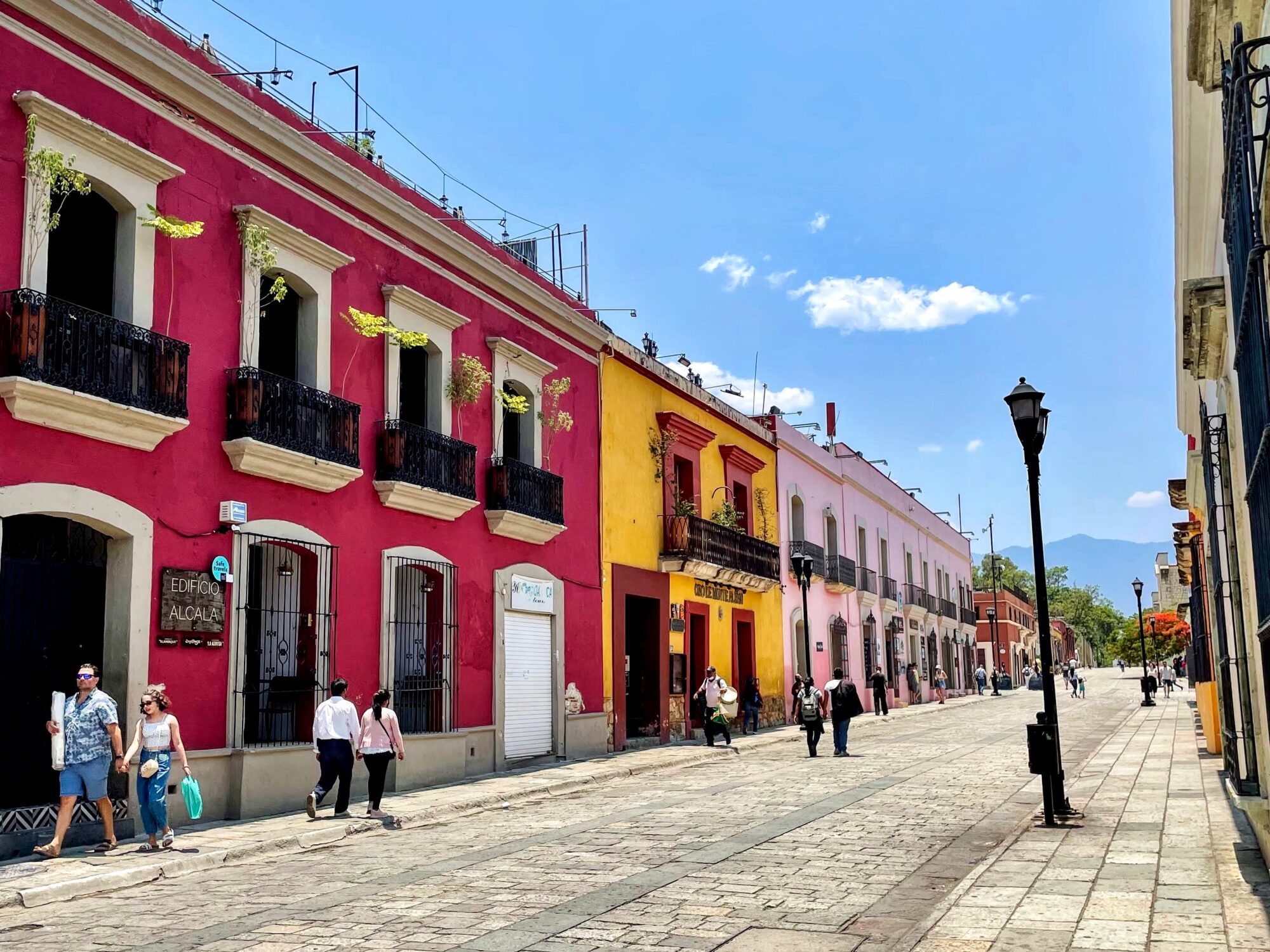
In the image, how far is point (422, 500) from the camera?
51.1 ft

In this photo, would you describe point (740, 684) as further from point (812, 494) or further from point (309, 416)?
point (309, 416)

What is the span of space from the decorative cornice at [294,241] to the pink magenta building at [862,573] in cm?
1806

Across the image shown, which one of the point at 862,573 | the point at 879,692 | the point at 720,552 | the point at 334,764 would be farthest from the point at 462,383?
the point at 862,573

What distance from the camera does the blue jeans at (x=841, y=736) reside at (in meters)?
19.5

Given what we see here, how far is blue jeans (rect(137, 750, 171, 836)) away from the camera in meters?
9.98

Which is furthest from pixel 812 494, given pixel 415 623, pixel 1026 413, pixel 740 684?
pixel 1026 413

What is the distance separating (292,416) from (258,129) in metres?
3.27

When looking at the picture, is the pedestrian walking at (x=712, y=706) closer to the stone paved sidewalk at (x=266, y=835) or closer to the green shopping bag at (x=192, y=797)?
the stone paved sidewalk at (x=266, y=835)

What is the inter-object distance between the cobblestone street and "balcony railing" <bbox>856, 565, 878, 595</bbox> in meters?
21.8

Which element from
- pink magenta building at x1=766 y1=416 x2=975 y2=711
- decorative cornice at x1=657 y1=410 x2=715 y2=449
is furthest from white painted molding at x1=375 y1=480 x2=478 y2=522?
pink magenta building at x1=766 y1=416 x2=975 y2=711

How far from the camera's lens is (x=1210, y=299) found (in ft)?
28.4

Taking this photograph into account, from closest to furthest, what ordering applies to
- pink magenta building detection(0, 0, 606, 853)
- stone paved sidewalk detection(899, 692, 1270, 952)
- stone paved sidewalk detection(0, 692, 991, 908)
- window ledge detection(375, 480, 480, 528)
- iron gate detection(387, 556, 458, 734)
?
stone paved sidewalk detection(899, 692, 1270, 952)
stone paved sidewalk detection(0, 692, 991, 908)
pink magenta building detection(0, 0, 606, 853)
window ledge detection(375, 480, 480, 528)
iron gate detection(387, 556, 458, 734)

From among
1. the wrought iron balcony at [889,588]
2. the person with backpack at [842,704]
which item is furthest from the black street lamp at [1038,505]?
the wrought iron balcony at [889,588]

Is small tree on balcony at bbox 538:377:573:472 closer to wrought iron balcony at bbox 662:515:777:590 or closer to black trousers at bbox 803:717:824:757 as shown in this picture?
wrought iron balcony at bbox 662:515:777:590
